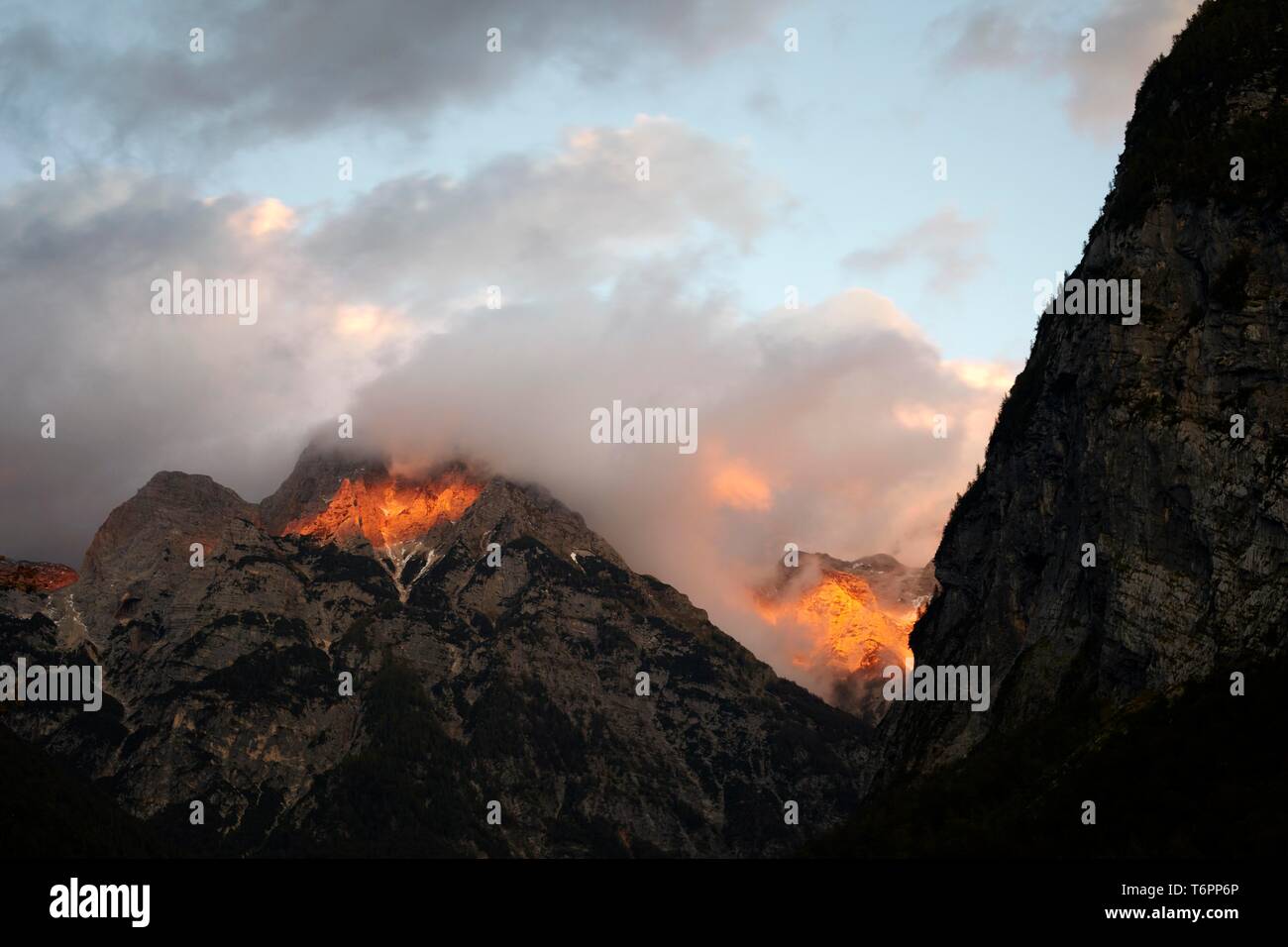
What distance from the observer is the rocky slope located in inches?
5256

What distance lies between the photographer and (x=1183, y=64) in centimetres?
17938

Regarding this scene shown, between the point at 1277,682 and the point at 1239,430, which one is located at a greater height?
the point at 1239,430

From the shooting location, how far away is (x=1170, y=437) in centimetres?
14512

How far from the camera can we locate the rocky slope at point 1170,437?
134m
